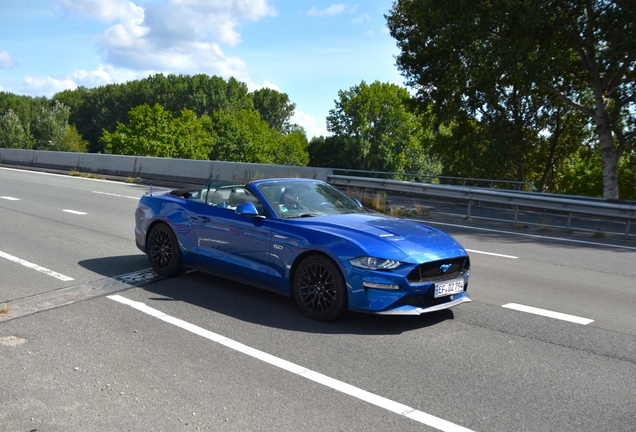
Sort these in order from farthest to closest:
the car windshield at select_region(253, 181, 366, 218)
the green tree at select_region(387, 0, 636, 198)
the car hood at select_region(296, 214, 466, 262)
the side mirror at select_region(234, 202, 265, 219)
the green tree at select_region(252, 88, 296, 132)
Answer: the green tree at select_region(252, 88, 296, 132) → the green tree at select_region(387, 0, 636, 198) → the car windshield at select_region(253, 181, 366, 218) → the side mirror at select_region(234, 202, 265, 219) → the car hood at select_region(296, 214, 466, 262)

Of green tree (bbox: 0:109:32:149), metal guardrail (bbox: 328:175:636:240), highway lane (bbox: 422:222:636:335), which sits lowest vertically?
highway lane (bbox: 422:222:636:335)

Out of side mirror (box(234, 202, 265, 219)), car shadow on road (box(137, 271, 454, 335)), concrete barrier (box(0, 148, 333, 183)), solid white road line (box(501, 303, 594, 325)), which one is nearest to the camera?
car shadow on road (box(137, 271, 454, 335))

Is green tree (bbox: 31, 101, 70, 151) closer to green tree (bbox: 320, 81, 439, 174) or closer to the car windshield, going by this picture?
green tree (bbox: 320, 81, 439, 174)

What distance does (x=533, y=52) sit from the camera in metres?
25.8

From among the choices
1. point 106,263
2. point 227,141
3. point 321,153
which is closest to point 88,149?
point 227,141

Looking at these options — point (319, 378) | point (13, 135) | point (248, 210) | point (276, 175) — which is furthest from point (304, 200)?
point (13, 135)

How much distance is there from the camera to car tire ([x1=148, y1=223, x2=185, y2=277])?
319 inches

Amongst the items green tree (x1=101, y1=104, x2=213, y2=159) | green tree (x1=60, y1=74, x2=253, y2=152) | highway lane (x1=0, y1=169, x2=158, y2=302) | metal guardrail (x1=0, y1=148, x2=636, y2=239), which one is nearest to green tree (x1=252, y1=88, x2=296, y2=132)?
green tree (x1=60, y1=74, x2=253, y2=152)

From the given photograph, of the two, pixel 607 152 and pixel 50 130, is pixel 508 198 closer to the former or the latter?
pixel 607 152

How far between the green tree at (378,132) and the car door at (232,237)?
73888 millimetres

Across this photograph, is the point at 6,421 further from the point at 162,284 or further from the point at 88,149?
the point at 88,149

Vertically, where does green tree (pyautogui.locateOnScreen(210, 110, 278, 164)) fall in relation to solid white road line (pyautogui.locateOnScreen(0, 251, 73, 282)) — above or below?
above

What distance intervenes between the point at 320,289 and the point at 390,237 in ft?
2.81

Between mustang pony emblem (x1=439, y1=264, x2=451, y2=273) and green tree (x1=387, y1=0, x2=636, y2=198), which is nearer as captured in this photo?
mustang pony emblem (x1=439, y1=264, x2=451, y2=273)
